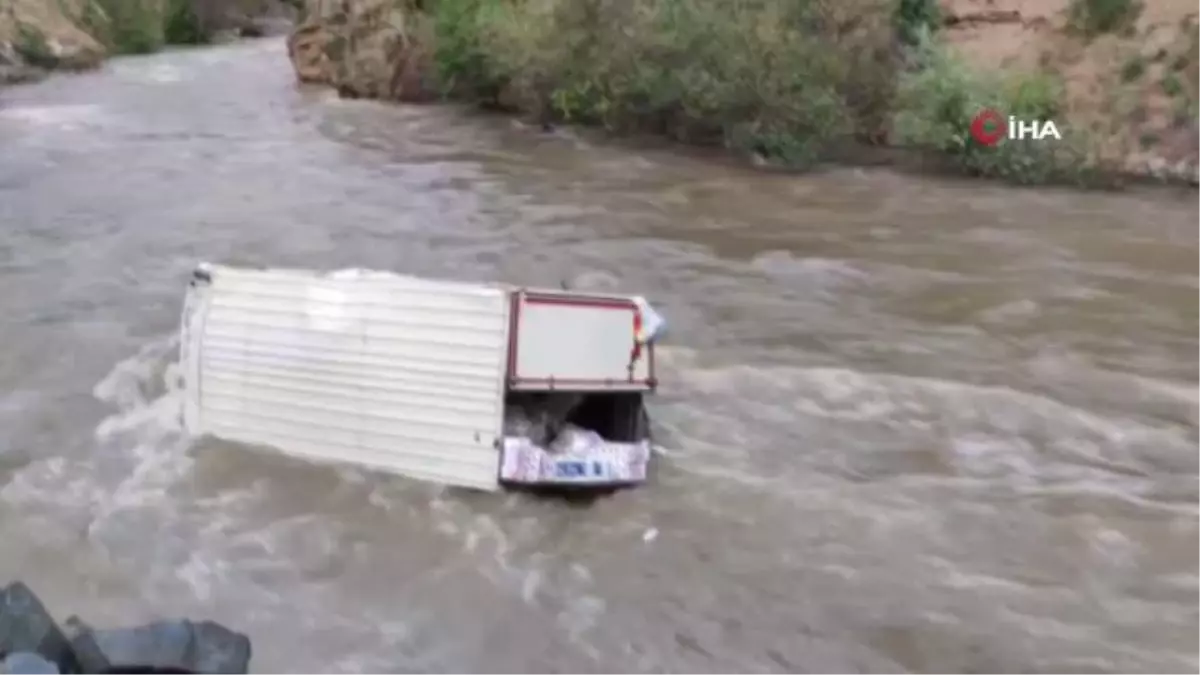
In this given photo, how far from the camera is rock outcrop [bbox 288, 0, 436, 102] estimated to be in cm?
2261

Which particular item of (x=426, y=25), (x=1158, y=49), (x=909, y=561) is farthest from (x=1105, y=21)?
(x=909, y=561)

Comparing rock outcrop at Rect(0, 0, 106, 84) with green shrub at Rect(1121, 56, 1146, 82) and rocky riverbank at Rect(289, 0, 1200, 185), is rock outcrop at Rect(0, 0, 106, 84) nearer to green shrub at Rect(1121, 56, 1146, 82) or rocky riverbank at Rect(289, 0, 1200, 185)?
rocky riverbank at Rect(289, 0, 1200, 185)

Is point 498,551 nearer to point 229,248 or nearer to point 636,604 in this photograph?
point 636,604

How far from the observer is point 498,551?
24.7ft

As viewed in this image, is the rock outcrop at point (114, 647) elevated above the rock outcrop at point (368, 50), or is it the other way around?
the rock outcrop at point (368, 50)

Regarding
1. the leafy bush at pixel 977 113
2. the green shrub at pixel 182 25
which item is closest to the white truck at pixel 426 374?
the leafy bush at pixel 977 113

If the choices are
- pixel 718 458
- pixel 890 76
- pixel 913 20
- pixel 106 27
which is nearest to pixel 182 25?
pixel 106 27

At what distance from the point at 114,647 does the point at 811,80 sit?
44.1 ft

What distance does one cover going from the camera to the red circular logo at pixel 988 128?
1650 centimetres

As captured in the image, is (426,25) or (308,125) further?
(426,25)

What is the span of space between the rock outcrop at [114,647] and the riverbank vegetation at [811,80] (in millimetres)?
12346

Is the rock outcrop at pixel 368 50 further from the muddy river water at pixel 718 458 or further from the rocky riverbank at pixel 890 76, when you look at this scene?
the muddy river water at pixel 718 458

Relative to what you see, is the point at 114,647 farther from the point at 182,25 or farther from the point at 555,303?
the point at 182,25

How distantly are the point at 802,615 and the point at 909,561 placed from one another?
837 millimetres
